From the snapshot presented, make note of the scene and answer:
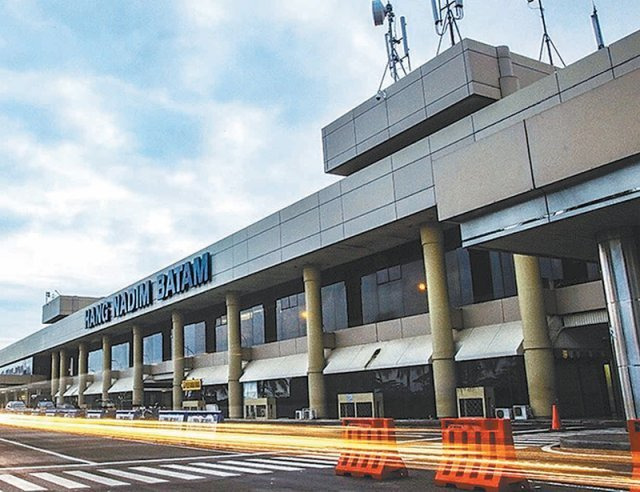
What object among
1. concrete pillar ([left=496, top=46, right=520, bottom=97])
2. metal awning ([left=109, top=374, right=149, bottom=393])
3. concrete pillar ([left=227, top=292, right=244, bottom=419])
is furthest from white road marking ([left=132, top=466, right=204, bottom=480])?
metal awning ([left=109, top=374, right=149, bottom=393])

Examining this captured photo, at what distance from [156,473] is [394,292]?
21.9m

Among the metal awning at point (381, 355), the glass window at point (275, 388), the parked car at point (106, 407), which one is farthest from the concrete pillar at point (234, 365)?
the parked car at point (106, 407)

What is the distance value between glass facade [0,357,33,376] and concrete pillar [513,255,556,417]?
93044 mm

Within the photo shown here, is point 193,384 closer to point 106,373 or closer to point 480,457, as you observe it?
point 106,373

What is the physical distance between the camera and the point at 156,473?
50.1 ft

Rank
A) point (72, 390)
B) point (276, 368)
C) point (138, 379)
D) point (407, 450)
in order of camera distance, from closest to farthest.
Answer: point (407, 450), point (276, 368), point (138, 379), point (72, 390)

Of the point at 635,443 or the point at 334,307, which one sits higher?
the point at 334,307

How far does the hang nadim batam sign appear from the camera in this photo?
4569 cm

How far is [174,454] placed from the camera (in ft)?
65.9

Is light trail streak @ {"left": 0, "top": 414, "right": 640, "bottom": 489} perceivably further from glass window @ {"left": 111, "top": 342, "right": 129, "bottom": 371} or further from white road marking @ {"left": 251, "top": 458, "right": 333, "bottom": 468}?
glass window @ {"left": 111, "top": 342, "right": 129, "bottom": 371}

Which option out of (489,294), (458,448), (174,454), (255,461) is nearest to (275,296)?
(489,294)

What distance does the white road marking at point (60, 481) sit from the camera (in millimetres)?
13388

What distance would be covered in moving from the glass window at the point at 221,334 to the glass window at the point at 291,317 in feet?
25.5

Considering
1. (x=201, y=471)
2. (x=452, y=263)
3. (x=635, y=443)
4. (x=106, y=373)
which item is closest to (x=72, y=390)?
(x=106, y=373)
